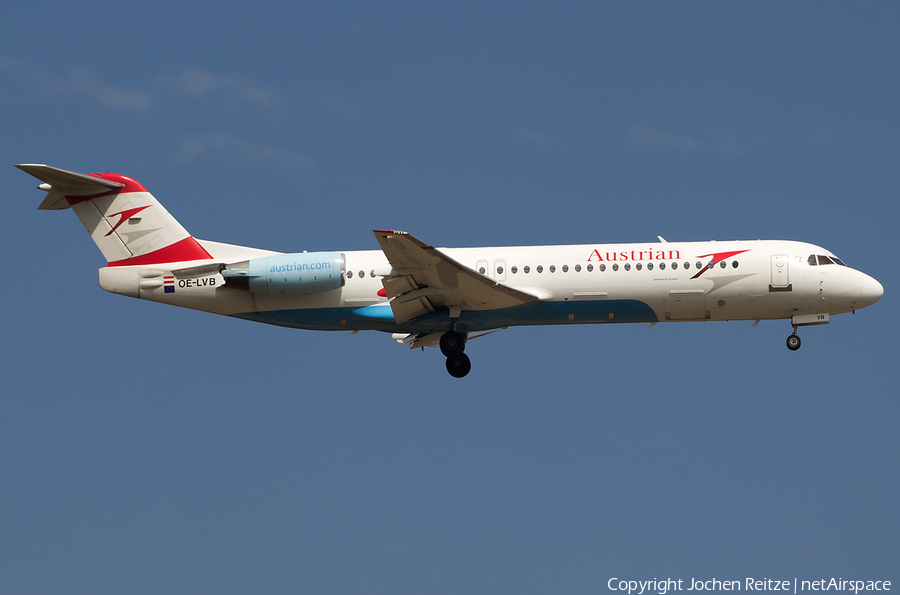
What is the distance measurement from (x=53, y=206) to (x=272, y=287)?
715cm

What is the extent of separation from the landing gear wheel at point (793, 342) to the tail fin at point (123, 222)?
17.2 metres

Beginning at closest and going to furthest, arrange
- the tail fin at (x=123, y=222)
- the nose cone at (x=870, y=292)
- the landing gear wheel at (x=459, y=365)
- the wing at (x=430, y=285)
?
the wing at (x=430, y=285), the nose cone at (x=870, y=292), the landing gear wheel at (x=459, y=365), the tail fin at (x=123, y=222)

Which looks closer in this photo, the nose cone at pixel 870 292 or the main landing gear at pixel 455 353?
the nose cone at pixel 870 292

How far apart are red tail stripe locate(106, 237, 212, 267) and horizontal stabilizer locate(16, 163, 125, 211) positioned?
2219 millimetres

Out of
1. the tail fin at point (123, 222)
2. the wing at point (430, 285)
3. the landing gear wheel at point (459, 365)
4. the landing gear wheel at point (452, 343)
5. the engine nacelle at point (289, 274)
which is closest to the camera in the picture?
the wing at point (430, 285)

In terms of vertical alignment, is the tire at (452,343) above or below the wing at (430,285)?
below

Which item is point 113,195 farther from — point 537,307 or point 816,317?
point 816,317

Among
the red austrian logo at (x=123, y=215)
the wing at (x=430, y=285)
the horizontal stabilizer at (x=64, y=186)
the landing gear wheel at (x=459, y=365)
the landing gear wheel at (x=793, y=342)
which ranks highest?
the horizontal stabilizer at (x=64, y=186)

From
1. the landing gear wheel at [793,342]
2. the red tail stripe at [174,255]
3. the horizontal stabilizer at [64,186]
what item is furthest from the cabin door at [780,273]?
the horizontal stabilizer at [64,186]

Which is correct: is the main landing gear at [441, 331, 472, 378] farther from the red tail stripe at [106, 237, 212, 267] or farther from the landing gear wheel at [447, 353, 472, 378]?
the red tail stripe at [106, 237, 212, 267]

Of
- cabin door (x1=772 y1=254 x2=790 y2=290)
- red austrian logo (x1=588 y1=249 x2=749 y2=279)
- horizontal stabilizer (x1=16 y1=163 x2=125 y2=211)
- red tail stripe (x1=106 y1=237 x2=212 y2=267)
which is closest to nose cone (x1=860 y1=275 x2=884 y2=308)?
cabin door (x1=772 y1=254 x2=790 y2=290)

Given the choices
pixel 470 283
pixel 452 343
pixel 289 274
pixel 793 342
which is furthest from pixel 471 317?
pixel 793 342

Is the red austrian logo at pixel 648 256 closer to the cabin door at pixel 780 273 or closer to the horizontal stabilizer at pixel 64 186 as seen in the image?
the cabin door at pixel 780 273

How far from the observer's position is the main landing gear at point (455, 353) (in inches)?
1063
